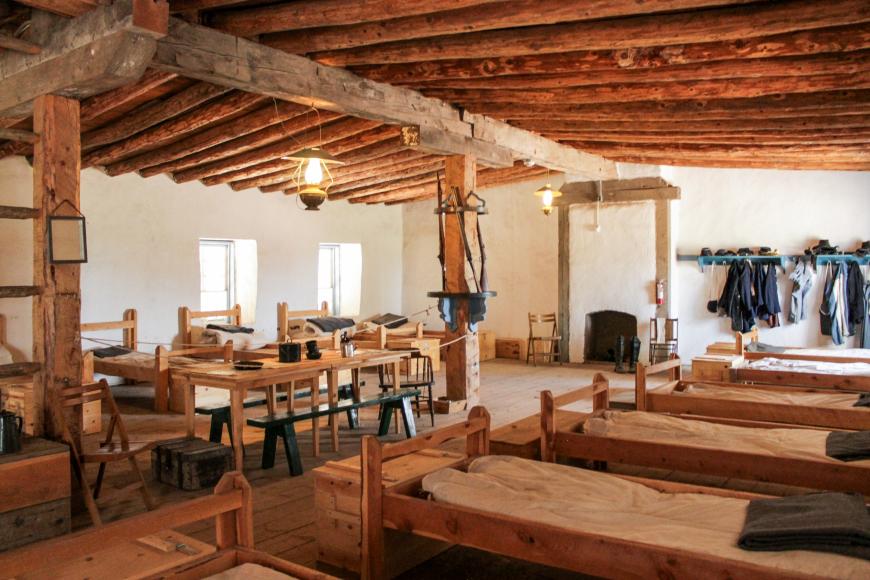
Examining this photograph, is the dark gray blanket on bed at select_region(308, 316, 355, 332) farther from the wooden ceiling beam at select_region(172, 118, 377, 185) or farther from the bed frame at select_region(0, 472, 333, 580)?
the bed frame at select_region(0, 472, 333, 580)

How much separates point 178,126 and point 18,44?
2943 mm

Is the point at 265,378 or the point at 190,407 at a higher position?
the point at 265,378

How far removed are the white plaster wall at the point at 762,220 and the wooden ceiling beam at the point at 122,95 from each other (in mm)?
7585

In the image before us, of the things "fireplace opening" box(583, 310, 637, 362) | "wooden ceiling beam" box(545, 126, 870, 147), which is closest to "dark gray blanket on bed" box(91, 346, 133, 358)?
"wooden ceiling beam" box(545, 126, 870, 147)

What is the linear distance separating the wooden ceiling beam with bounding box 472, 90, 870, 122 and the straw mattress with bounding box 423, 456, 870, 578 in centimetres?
423

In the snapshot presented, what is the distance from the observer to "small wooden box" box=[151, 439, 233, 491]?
501 centimetres

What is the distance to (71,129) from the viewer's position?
175 inches

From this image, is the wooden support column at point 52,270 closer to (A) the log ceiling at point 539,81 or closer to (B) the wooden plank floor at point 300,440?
(A) the log ceiling at point 539,81

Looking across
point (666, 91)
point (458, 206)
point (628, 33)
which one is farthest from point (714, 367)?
point (628, 33)

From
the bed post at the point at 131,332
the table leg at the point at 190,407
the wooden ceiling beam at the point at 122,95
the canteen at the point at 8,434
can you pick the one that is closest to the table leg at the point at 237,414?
the table leg at the point at 190,407

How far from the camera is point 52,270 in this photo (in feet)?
14.4

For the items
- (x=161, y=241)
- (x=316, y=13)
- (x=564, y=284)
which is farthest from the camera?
(x=564, y=284)

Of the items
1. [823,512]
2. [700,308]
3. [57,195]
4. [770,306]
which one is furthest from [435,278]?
[823,512]

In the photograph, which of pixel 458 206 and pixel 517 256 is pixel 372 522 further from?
pixel 517 256
